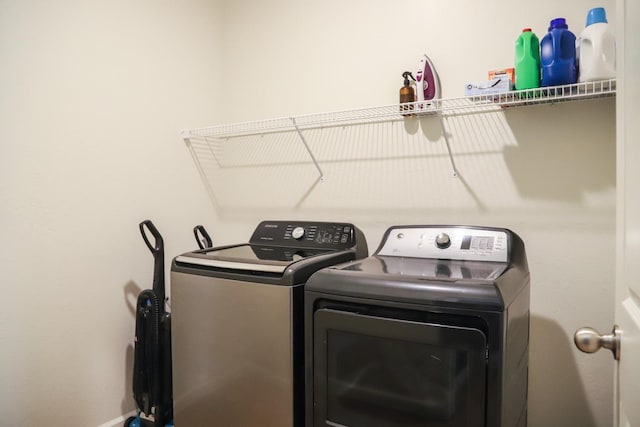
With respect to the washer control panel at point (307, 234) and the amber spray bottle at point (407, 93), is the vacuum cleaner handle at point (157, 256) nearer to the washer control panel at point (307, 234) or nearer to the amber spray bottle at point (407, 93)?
the washer control panel at point (307, 234)

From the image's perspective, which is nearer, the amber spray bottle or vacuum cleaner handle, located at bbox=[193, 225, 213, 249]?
the amber spray bottle

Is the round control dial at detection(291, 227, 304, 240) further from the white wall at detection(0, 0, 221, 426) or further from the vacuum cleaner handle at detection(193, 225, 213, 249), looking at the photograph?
the white wall at detection(0, 0, 221, 426)

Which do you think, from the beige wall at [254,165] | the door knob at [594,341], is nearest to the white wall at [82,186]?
the beige wall at [254,165]

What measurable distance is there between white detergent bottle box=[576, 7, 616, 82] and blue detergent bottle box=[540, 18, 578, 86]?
40 millimetres

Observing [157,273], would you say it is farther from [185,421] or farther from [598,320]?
[598,320]

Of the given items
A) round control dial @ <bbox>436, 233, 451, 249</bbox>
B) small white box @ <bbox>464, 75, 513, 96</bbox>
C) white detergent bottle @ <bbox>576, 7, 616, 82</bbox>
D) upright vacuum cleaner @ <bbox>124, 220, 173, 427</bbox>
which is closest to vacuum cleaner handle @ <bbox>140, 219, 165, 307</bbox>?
upright vacuum cleaner @ <bbox>124, 220, 173, 427</bbox>

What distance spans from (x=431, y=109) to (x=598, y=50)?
573 millimetres

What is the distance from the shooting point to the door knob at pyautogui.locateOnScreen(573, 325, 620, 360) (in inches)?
30.5

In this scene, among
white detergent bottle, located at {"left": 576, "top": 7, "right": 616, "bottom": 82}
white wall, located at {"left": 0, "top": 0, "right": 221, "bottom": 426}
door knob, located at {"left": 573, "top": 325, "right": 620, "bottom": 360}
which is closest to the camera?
door knob, located at {"left": 573, "top": 325, "right": 620, "bottom": 360}

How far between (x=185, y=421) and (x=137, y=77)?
1.60 m

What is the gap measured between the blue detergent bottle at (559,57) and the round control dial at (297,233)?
1111mm

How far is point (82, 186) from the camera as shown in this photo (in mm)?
1812

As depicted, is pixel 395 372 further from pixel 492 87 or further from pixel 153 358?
pixel 153 358

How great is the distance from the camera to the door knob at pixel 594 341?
77 cm
